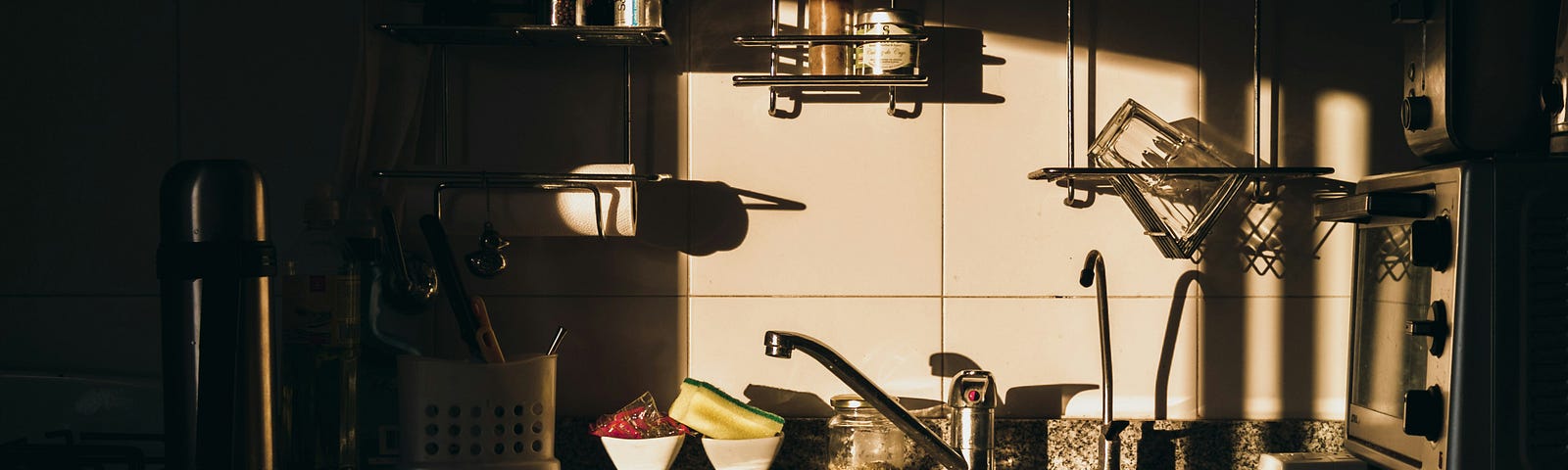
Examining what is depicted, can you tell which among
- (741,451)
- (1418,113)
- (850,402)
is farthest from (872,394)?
(1418,113)

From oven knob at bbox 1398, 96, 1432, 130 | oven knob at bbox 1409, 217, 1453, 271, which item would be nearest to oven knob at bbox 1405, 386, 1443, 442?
oven knob at bbox 1409, 217, 1453, 271

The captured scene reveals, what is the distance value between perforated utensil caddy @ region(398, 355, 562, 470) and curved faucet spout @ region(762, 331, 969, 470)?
1.04 ft

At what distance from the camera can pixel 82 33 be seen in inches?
62.3

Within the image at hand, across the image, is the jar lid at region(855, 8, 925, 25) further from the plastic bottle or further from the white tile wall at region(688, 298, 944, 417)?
the plastic bottle

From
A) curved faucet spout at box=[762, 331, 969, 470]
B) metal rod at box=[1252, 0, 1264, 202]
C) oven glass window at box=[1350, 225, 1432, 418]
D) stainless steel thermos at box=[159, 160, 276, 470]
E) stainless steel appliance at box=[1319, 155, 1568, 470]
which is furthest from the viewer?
metal rod at box=[1252, 0, 1264, 202]

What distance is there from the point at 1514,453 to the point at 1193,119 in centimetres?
58

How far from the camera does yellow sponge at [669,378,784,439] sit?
4.78ft

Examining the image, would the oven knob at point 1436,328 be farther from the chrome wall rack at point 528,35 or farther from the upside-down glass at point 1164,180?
the chrome wall rack at point 528,35

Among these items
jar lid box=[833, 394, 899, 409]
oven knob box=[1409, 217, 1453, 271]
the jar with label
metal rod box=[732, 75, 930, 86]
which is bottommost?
jar lid box=[833, 394, 899, 409]

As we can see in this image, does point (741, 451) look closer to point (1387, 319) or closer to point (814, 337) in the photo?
point (814, 337)

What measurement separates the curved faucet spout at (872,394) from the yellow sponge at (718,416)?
0.09 m

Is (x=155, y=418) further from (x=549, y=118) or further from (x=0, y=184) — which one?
(x=549, y=118)

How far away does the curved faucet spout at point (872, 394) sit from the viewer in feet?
4.66

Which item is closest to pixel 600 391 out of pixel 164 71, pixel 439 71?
pixel 439 71
